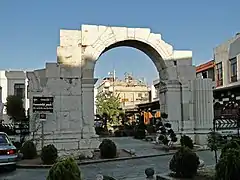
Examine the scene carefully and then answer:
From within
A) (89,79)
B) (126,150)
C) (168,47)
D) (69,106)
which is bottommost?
(126,150)

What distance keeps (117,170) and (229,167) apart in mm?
6773

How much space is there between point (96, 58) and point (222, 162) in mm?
11673

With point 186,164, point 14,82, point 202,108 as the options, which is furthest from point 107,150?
point 14,82

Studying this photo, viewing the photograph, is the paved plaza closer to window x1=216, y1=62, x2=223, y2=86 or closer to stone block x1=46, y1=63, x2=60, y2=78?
stone block x1=46, y1=63, x2=60, y2=78

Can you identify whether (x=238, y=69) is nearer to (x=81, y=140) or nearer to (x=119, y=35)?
(x=119, y=35)

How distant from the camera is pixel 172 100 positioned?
2056 cm

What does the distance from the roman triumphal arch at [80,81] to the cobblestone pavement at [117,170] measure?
9.22 ft

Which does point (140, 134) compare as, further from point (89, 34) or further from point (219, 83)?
point (219, 83)

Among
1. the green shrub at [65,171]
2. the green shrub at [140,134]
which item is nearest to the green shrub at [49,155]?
the green shrub at [65,171]

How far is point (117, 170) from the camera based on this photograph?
47.8 ft

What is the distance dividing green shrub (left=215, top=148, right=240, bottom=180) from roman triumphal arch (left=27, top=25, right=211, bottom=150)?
1076 cm

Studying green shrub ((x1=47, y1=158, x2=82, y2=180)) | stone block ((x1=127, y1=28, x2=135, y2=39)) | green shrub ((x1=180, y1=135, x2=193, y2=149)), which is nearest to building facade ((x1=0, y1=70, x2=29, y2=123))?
stone block ((x1=127, y1=28, x2=135, y2=39))

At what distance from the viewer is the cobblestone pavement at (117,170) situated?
13.6 metres

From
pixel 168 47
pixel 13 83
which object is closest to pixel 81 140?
pixel 168 47
